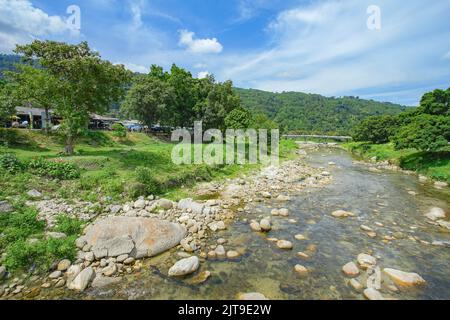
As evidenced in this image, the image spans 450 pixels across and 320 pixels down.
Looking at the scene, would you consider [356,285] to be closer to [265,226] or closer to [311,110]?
[265,226]

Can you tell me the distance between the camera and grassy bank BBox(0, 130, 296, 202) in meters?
10.4

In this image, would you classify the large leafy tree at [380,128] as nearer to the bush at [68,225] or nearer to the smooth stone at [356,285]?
the smooth stone at [356,285]

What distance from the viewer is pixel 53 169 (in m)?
11.6

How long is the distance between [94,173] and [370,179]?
71.2 ft

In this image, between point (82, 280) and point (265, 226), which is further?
point (265, 226)

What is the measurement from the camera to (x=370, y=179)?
20047 mm

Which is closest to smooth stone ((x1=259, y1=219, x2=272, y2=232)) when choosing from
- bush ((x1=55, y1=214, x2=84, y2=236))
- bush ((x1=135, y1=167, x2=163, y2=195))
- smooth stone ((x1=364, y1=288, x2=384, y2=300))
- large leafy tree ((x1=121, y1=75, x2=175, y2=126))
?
smooth stone ((x1=364, y1=288, x2=384, y2=300))

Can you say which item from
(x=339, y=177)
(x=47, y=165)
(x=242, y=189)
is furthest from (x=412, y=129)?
(x=47, y=165)

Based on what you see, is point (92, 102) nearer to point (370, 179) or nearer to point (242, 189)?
point (242, 189)

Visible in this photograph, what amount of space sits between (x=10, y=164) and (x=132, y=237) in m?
8.24

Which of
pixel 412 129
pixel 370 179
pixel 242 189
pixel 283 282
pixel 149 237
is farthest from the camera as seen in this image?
pixel 412 129

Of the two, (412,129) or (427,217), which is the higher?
(412,129)

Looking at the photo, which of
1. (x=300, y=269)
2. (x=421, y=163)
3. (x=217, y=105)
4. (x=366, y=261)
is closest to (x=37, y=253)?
(x=300, y=269)

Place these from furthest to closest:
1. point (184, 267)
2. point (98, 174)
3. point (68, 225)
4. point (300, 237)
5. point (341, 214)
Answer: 1. point (98, 174)
2. point (341, 214)
3. point (300, 237)
4. point (68, 225)
5. point (184, 267)
